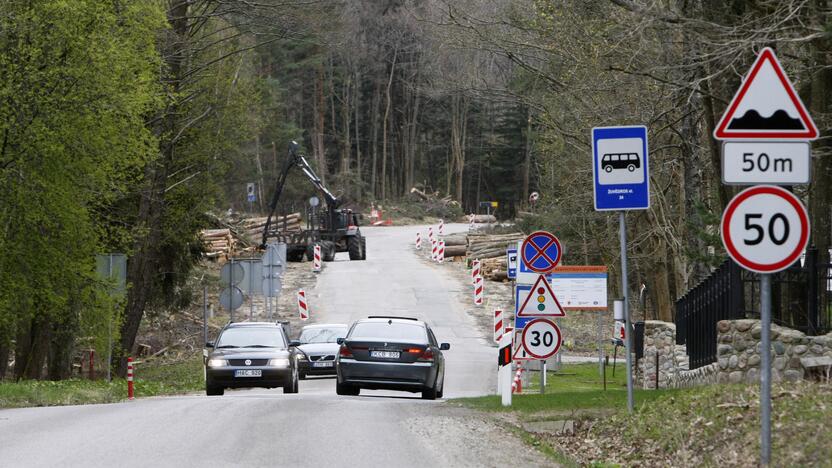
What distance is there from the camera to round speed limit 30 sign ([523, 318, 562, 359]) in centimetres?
1692

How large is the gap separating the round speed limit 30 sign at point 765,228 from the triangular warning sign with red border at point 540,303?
30.1 feet

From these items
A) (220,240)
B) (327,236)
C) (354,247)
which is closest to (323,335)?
(220,240)

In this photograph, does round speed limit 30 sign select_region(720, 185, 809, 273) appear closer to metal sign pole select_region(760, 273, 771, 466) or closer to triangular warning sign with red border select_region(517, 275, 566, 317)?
metal sign pole select_region(760, 273, 771, 466)

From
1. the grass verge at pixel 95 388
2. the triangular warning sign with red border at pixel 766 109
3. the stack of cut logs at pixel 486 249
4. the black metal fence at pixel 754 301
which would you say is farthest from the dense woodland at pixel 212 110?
the stack of cut logs at pixel 486 249

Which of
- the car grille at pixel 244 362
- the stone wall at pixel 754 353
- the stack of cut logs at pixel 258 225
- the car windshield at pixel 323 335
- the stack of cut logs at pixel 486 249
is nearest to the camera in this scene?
the stone wall at pixel 754 353

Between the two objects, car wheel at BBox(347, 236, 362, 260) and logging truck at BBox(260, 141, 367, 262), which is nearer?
logging truck at BBox(260, 141, 367, 262)

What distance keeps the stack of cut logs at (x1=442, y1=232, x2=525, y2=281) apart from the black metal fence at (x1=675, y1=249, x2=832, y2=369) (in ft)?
110

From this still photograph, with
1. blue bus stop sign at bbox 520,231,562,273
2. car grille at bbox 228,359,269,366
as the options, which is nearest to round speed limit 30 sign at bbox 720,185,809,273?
blue bus stop sign at bbox 520,231,562,273

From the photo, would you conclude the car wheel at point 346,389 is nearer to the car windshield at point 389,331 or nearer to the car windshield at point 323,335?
the car windshield at point 389,331

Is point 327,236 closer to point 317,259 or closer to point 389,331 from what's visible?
point 317,259

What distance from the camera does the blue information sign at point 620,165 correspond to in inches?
503

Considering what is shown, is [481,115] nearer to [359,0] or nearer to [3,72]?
[359,0]

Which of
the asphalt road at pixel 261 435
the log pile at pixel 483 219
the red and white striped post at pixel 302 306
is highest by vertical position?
the log pile at pixel 483 219

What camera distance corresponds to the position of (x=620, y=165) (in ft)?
42.3
